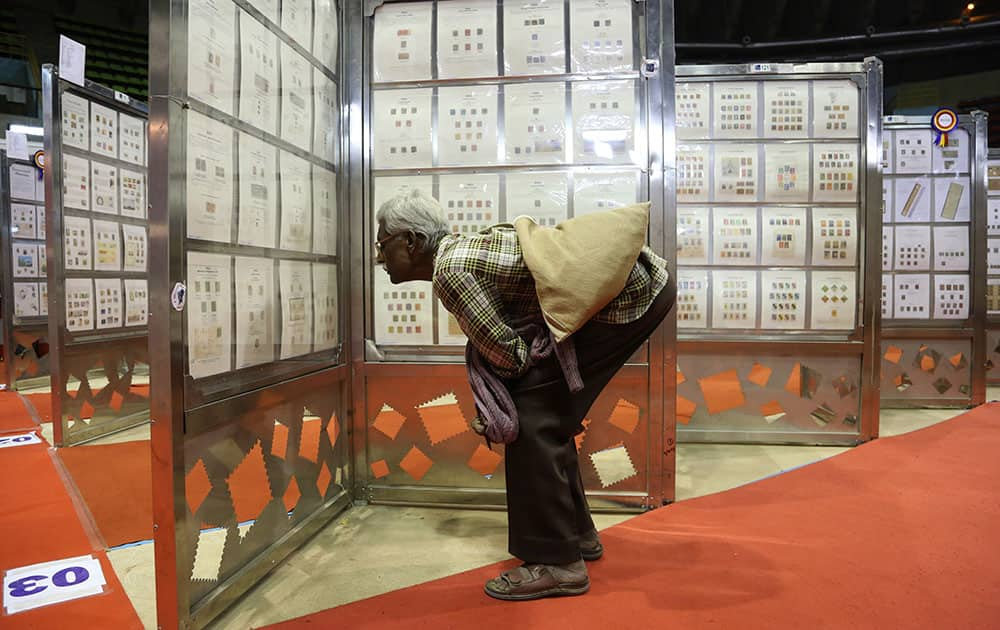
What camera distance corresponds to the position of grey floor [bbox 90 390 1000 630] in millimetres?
1837

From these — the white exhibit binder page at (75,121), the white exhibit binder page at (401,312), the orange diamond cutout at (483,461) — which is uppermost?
the white exhibit binder page at (75,121)

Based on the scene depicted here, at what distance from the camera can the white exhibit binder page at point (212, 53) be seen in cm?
164

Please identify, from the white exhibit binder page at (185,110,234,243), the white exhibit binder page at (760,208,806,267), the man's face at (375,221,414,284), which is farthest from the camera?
the white exhibit binder page at (760,208,806,267)

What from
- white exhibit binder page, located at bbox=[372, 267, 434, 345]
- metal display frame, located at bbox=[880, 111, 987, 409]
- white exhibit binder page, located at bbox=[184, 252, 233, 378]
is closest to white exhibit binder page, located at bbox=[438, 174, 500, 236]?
white exhibit binder page, located at bbox=[372, 267, 434, 345]

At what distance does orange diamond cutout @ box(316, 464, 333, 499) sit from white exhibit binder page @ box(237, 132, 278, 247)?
977mm

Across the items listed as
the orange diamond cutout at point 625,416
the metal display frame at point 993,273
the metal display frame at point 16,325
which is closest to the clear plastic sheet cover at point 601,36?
the orange diamond cutout at point 625,416

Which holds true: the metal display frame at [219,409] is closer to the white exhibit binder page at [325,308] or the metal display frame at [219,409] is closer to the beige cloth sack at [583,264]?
the white exhibit binder page at [325,308]

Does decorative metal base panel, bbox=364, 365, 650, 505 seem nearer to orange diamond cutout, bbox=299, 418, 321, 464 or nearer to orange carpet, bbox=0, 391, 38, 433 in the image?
orange diamond cutout, bbox=299, 418, 321, 464

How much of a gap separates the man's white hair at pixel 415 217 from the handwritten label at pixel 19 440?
3.43m

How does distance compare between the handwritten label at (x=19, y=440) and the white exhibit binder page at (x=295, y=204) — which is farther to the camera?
the handwritten label at (x=19, y=440)

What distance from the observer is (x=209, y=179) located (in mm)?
1722

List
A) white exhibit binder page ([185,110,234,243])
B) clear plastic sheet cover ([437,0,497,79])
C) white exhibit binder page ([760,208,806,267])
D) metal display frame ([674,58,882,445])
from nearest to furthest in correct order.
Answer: white exhibit binder page ([185,110,234,243]) < clear plastic sheet cover ([437,0,497,79]) < metal display frame ([674,58,882,445]) < white exhibit binder page ([760,208,806,267])

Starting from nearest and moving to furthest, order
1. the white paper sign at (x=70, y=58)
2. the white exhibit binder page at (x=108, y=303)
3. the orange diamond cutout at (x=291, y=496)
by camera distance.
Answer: the orange diamond cutout at (x=291, y=496), the white paper sign at (x=70, y=58), the white exhibit binder page at (x=108, y=303)

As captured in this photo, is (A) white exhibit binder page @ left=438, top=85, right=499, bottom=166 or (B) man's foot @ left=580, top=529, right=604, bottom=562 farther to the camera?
(A) white exhibit binder page @ left=438, top=85, right=499, bottom=166
